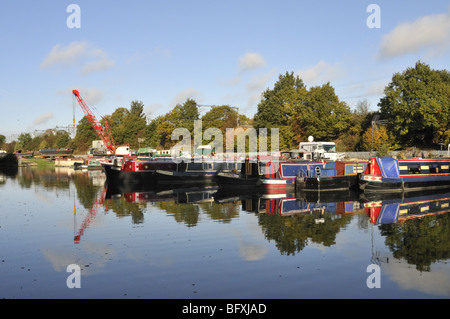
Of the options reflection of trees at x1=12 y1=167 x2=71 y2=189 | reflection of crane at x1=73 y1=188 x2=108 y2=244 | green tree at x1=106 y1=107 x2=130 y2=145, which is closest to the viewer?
reflection of crane at x1=73 y1=188 x2=108 y2=244

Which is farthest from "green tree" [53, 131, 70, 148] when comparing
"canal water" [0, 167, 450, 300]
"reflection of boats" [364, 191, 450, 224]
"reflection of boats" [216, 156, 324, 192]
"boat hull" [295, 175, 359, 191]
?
"reflection of boats" [364, 191, 450, 224]

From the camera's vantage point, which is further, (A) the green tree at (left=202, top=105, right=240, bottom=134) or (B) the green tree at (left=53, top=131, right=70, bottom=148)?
(B) the green tree at (left=53, top=131, right=70, bottom=148)

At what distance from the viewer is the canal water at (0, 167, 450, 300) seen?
41.3 ft

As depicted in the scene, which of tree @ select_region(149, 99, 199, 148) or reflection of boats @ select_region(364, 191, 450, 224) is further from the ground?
tree @ select_region(149, 99, 199, 148)

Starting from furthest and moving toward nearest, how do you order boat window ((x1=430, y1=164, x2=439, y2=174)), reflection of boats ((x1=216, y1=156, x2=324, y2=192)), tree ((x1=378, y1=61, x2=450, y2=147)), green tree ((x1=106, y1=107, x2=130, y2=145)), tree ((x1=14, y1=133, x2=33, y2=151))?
1. tree ((x1=14, y1=133, x2=33, y2=151))
2. green tree ((x1=106, y1=107, x2=130, y2=145))
3. tree ((x1=378, y1=61, x2=450, y2=147))
4. boat window ((x1=430, y1=164, x2=439, y2=174))
5. reflection of boats ((x1=216, y1=156, x2=324, y2=192))

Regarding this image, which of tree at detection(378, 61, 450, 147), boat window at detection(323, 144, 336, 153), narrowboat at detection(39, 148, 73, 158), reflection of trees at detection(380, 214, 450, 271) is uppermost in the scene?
tree at detection(378, 61, 450, 147)

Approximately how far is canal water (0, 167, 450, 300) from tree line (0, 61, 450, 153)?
113 feet

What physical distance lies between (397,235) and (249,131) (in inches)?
2558

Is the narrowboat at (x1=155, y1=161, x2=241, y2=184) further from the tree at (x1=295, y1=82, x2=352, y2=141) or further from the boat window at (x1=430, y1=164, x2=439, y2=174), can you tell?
the tree at (x1=295, y1=82, x2=352, y2=141)

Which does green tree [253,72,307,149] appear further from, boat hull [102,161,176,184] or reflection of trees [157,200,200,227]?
reflection of trees [157,200,200,227]

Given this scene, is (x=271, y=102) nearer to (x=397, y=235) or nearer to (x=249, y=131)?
(x=249, y=131)

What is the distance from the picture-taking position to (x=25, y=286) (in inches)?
506

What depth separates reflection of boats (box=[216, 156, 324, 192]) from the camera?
38.6 m
